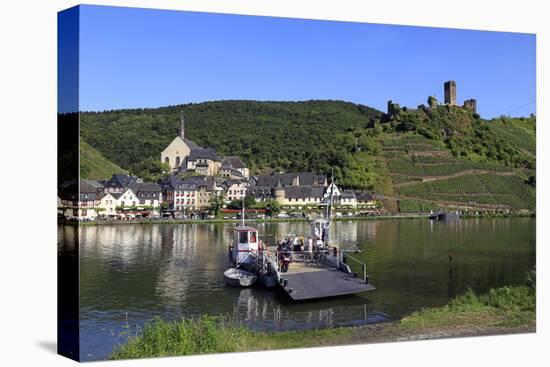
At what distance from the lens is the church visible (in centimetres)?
3009

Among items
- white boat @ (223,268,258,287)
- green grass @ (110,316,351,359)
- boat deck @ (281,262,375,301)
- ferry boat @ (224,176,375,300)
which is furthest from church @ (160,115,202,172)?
green grass @ (110,316,351,359)

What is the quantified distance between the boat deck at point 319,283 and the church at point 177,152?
16376mm

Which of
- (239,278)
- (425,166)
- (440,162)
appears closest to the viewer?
(239,278)

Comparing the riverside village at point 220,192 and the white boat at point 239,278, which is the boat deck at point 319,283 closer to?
the white boat at point 239,278

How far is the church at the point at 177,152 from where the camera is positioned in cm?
3009

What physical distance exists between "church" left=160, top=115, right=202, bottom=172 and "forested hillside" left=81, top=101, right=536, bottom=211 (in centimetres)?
40

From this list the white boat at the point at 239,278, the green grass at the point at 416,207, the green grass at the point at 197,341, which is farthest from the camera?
the green grass at the point at 416,207

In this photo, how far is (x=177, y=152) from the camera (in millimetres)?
33156

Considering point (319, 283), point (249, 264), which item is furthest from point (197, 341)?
point (249, 264)

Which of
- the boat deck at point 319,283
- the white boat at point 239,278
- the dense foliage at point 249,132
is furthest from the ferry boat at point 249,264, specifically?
the dense foliage at point 249,132

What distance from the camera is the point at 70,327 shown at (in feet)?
26.9

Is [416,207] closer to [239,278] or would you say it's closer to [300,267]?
[239,278]

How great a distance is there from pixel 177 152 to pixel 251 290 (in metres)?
19.9

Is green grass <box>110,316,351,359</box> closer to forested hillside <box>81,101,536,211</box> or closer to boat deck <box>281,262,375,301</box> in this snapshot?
boat deck <box>281,262,375,301</box>
